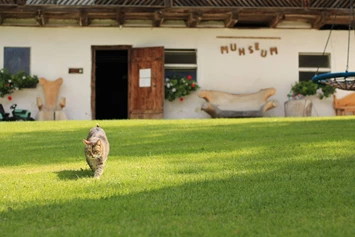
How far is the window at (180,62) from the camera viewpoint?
19125mm

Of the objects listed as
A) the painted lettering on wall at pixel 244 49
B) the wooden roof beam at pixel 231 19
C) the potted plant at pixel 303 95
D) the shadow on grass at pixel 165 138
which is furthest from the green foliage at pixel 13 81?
the potted plant at pixel 303 95

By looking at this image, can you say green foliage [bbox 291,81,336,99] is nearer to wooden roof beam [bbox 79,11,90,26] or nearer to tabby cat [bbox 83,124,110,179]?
wooden roof beam [bbox 79,11,90,26]

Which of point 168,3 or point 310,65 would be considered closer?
point 168,3

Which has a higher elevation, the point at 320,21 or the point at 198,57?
the point at 320,21

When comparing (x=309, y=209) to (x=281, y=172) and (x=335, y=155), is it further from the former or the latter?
(x=335, y=155)

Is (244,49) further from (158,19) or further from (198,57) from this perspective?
(158,19)

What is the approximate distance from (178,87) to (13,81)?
4.39 metres

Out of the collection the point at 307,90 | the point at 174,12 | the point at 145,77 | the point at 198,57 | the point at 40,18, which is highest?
the point at 174,12

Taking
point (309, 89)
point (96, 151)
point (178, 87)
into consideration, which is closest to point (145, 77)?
point (178, 87)

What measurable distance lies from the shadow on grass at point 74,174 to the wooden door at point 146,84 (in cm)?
1198

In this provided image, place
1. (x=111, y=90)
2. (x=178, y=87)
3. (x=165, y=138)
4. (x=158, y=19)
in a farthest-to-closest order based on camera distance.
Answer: (x=111, y=90), (x=178, y=87), (x=158, y=19), (x=165, y=138)

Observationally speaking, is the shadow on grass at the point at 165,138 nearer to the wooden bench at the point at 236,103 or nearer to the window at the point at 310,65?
the wooden bench at the point at 236,103

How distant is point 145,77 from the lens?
1883 cm

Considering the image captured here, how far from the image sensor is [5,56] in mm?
18656
